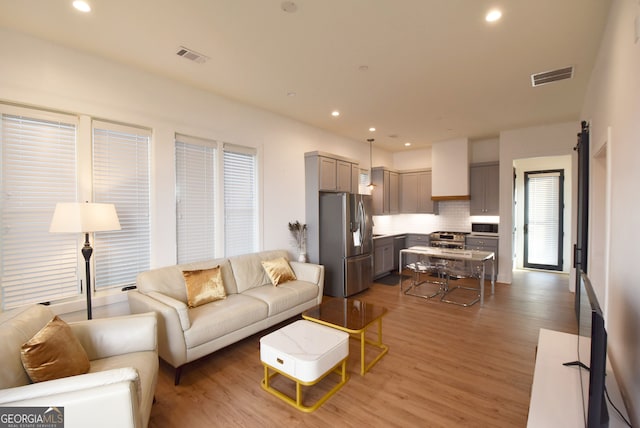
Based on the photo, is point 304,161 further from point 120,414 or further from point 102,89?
point 120,414

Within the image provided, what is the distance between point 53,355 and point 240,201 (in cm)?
282

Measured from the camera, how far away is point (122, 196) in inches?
122

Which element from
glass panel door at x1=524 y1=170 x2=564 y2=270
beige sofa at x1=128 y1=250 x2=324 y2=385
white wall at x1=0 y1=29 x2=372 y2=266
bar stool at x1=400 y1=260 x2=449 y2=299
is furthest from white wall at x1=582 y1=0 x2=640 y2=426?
glass panel door at x1=524 y1=170 x2=564 y2=270

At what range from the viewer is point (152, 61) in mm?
3010

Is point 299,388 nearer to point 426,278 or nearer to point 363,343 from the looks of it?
point 363,343

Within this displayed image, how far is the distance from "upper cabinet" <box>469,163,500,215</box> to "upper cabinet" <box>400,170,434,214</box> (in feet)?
3.06

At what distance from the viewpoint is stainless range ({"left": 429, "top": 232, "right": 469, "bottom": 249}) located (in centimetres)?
628

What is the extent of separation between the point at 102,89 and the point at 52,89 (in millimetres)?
397

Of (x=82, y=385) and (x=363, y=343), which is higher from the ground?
(x=82, y=385)

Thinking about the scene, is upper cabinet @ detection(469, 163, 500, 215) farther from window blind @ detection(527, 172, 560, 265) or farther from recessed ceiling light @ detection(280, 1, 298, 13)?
recessed ceiling light @ detection(280, 1, 298, 13)

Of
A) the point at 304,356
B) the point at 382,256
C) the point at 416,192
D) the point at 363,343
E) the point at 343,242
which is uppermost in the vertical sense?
the point at 416,192

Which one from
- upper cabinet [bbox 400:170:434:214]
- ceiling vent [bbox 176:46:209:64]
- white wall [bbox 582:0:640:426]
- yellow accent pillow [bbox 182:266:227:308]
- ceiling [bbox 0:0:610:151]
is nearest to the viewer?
white wall [bbox 582:0:640:426]

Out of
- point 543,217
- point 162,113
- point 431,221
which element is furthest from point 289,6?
point 543,217

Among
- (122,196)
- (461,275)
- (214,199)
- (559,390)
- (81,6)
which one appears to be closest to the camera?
(559,390)
